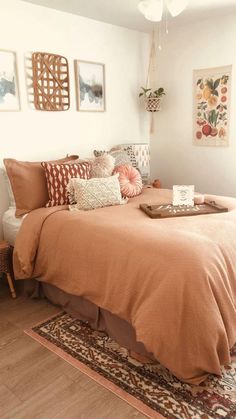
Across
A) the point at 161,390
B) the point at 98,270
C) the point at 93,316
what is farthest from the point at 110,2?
the point at 161,390

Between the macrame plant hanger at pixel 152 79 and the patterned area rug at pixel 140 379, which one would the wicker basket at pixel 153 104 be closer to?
the macrame plant hanger at pixel 152 79

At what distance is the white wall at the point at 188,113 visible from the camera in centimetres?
334

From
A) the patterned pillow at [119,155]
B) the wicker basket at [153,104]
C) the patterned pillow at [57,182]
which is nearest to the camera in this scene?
the patterned pillow at [57,182]

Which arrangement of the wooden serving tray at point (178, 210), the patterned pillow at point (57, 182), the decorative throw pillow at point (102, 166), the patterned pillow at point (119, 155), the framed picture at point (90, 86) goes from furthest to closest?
the framed picture at point (90, 86) < the patterned pillow at point (119, 155) < the decorative throw pillow at point (102, 166) < the patterned pillow at point (57, 182) < the wooden serving tray at point (178, 210)

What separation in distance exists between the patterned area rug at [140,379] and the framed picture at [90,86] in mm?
2212

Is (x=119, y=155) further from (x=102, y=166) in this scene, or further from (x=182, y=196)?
(x=182, y=196)

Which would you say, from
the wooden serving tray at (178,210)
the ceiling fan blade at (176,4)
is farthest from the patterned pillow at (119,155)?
the ceiling fan blade at (176,4)

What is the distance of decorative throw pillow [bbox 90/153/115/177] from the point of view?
2.80m

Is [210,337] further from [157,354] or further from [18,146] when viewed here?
[18,146]

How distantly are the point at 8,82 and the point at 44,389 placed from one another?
7.50ft

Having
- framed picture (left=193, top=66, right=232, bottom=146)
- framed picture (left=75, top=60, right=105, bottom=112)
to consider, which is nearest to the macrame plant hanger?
framed picture (left=193, top=66, right=232, bottom=146)

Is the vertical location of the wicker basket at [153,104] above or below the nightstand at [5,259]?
above

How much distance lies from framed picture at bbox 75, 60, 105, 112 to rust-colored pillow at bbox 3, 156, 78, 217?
1.03m

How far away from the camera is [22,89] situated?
9.39 feet
